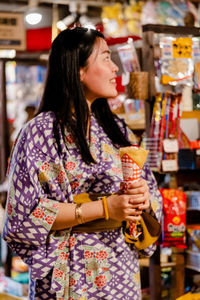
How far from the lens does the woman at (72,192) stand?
1746 millimetres

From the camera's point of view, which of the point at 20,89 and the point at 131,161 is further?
the point at 20,89

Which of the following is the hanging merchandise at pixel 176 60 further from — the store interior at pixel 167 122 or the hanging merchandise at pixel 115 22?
the hanging merchandise at pixel 115 22

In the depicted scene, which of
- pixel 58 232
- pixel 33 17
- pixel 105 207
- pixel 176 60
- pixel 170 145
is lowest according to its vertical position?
pixel 58 232

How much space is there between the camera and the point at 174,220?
2.45m

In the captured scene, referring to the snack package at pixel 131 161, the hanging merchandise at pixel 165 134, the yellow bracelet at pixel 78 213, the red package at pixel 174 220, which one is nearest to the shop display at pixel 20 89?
the hanging merchandise at pixel 165 134

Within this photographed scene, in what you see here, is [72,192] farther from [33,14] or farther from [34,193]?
[33,14]

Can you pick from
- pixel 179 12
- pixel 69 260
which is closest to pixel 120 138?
pixel 69 260

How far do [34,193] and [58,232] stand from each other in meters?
0.19

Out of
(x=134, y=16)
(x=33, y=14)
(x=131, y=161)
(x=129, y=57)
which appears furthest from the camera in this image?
(x=33, y=14)

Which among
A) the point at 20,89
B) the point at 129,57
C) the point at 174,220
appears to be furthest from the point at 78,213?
the point at 20,89

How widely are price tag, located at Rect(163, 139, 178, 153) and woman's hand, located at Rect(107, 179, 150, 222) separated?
0.77 m

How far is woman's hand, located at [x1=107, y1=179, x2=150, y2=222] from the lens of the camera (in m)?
1.68

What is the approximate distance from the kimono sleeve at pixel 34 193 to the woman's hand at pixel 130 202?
0.58 ft

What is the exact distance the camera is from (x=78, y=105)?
188 cm
